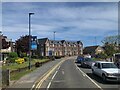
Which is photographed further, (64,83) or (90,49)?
(90,49)

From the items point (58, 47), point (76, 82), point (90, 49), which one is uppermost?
point (58, 47)

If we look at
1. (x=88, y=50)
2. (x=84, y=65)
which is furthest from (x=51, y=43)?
(x=84, y=65)

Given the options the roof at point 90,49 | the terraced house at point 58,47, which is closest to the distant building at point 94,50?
the roof at point 90,49

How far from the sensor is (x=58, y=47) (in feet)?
522

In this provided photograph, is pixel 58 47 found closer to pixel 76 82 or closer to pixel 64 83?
pixel 76 82

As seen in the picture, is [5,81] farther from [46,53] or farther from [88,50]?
[88,50]

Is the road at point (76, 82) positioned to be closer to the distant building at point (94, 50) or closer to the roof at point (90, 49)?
the distant building at point (94, 50)

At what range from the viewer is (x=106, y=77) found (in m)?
21.4

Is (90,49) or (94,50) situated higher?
(90,49)

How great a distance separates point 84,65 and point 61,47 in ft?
383

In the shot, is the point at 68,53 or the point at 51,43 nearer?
the point at 51,43

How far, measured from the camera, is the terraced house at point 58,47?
144 meters

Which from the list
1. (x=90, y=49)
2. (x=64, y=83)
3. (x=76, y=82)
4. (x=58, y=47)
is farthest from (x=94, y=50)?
(x=64, y=83)

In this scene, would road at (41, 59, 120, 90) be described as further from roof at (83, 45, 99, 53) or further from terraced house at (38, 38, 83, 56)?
roof at (83, 45, 99, 53)
